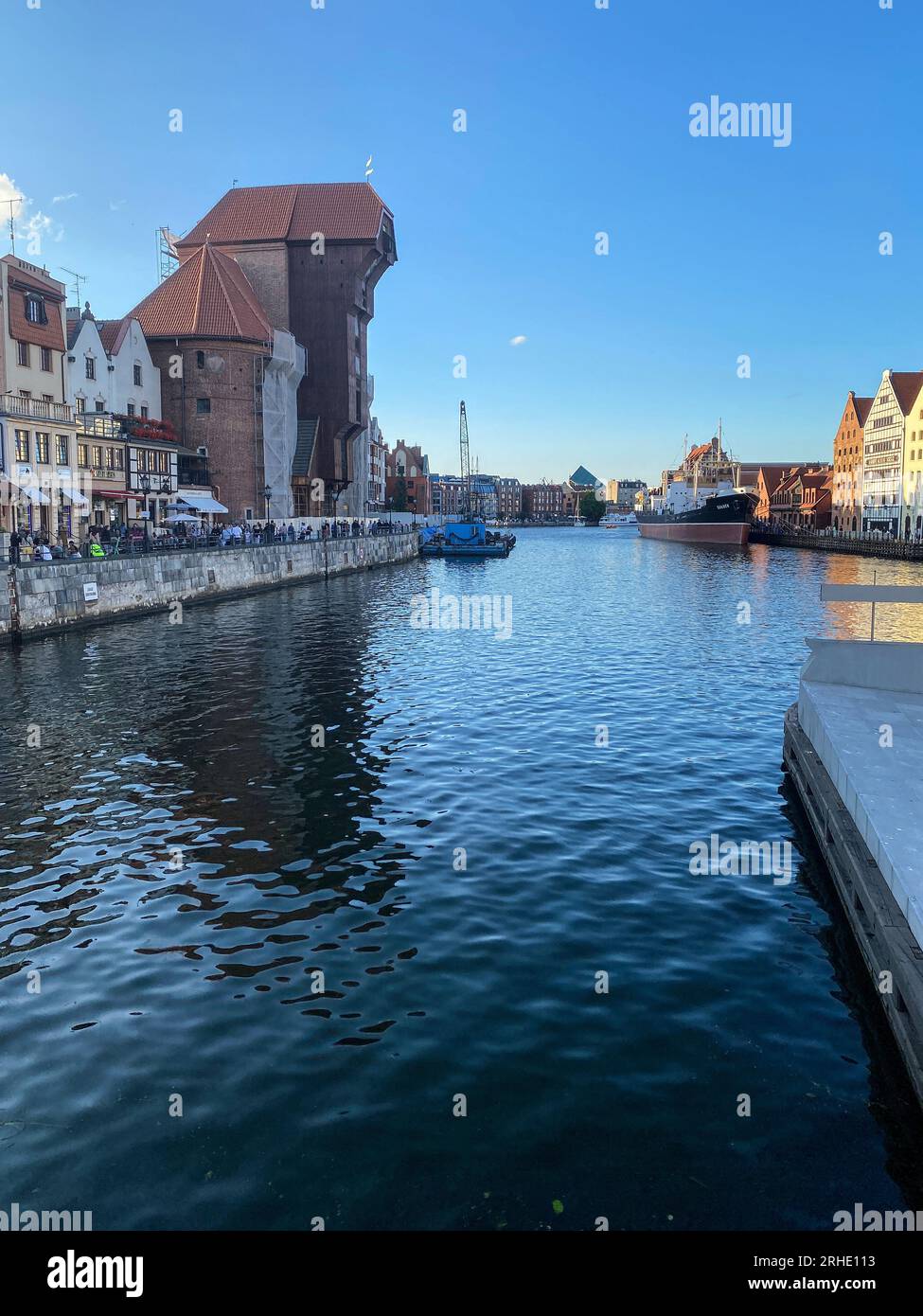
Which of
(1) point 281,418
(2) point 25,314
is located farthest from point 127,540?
(1) point 281,418

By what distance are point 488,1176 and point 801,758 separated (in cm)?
1120

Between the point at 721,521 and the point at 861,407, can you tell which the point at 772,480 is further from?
the point at 861,407

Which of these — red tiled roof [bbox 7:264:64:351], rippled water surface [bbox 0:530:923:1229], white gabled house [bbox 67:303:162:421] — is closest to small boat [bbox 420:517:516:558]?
white gabled house [bbox 67:303:162:421]

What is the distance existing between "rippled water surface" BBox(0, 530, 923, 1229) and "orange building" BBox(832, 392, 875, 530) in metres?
119

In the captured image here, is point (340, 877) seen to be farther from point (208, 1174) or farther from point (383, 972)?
point (208, 1174)

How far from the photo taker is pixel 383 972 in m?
11.2

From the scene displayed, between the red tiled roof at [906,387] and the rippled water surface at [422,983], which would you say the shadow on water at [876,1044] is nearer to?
the rippled water surface at [422,983]

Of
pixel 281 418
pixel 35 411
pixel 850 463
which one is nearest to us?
pixel 35 411

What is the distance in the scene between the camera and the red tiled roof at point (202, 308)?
81.0m

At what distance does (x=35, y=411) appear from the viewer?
52.1m

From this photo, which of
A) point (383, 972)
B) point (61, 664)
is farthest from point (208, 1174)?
point (61, 664)

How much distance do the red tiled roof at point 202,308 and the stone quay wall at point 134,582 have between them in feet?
73.7

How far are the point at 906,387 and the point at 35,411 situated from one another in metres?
101
